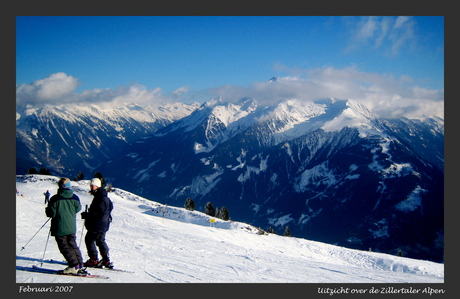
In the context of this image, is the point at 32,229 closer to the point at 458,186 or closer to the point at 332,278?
the point at 332,278

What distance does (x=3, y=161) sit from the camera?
43.8ft

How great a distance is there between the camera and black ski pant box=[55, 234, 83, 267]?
957 centimetres

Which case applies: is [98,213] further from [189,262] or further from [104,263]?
[189,262]

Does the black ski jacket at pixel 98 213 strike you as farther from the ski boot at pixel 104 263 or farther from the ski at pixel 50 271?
the ski at pixel 50 271

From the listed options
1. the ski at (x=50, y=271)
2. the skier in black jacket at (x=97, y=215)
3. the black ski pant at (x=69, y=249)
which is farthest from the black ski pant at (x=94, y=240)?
the ski at (x=50, y=271)

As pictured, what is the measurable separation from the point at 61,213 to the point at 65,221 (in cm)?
29

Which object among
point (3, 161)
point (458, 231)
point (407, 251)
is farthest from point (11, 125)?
point (407, 251)

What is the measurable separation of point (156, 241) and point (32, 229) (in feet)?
23.0

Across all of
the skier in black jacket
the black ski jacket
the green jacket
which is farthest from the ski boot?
the green jacket

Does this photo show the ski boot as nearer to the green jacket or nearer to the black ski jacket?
the black ski jacket

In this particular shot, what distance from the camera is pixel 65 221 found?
9.60 metres

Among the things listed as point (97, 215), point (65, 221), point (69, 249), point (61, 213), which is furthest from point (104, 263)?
point (61, 213)

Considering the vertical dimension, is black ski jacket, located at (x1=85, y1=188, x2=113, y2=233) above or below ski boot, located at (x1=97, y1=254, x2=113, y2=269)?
above
